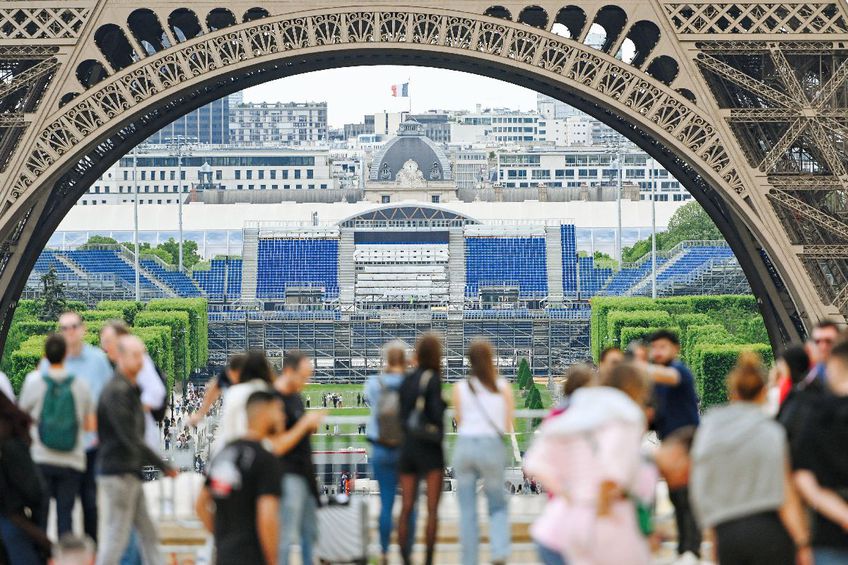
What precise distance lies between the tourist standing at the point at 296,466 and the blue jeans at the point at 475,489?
3.18 feet

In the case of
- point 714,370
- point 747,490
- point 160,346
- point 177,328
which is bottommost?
point 747,490

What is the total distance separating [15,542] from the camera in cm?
1232

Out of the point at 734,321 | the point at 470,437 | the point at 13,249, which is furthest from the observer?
the point at 734,321

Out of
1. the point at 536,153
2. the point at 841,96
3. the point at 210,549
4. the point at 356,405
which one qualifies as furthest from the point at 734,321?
the point at 536,153

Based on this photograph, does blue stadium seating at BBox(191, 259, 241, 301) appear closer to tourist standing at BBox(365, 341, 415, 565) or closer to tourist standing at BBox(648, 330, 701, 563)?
tourist standing at BBox(365, 341, 415, 565)

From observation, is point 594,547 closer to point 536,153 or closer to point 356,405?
point 356,405

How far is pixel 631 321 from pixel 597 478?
5852 centimetres

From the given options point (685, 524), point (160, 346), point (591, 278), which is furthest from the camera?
point (591, 278)

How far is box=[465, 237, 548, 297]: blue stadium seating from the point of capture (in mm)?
104062

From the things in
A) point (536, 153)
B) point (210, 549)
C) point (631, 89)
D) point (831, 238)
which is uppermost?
point (536, 153)

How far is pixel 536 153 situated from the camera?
188 meters

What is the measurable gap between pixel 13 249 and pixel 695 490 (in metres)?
23.8

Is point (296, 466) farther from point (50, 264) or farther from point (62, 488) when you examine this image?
point (50, 264)

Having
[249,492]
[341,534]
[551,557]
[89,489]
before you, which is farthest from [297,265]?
[249,492]
